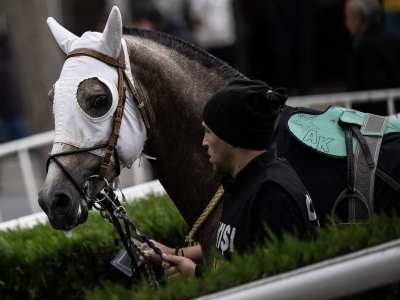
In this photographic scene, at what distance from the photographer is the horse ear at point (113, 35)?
13.1 ft

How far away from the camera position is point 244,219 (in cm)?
336

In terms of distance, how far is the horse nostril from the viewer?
3.96 m

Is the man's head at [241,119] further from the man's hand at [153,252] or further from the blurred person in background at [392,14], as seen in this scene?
the blurred person in background at [392,14]

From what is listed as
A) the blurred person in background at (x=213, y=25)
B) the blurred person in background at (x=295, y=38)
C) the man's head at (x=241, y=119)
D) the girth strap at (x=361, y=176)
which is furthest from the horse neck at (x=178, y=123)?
the blurred person in background at (x=213, y=25)

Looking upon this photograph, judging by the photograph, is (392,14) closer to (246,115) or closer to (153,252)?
(153,252)

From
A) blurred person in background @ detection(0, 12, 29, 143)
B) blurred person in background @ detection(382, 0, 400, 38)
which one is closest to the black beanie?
blurred person in background @ detection(382, 0, 400, 38)

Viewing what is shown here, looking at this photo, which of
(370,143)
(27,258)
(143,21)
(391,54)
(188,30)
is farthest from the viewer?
(188,30)

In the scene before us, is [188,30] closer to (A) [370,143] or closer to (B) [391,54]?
(B) [391,54]

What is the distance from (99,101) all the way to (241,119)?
0.86 meters

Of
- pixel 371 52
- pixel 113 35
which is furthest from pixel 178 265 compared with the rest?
pixel 371 52

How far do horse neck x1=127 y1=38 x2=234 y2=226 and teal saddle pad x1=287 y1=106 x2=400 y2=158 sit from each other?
422 mm

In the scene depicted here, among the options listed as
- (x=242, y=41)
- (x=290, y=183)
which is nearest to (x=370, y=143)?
(x=290, y=183)

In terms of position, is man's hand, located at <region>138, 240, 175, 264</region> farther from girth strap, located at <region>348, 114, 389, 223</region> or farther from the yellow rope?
girth strap, located at <region>348, 114, 389, 223</region>

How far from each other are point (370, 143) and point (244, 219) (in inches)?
33.1
